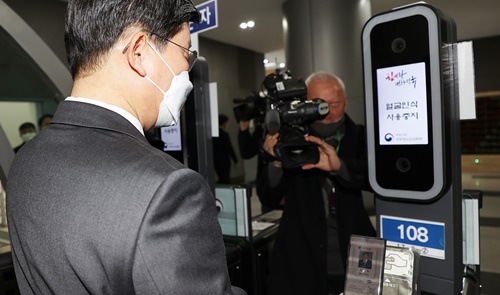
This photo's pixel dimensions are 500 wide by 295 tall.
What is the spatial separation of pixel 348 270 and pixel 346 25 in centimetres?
489

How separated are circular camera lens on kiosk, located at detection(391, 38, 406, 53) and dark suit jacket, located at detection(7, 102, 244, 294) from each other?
0.83 m

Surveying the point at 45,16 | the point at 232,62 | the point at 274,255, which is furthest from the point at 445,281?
the point at 232,62

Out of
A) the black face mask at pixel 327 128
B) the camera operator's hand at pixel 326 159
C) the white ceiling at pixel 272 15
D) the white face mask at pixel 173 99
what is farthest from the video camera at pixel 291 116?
the white ceiling at pixel 272 15

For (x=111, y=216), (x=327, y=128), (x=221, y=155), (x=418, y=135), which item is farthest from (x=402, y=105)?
(x=221, y=155)

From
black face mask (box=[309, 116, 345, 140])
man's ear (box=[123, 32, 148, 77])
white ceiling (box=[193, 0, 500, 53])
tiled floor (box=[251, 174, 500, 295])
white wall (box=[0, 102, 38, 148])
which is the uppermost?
white ceiling (box=[193, 0, 500, 53])

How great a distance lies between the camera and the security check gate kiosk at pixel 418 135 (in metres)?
1.10

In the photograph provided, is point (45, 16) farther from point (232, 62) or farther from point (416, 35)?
point (416, 35)

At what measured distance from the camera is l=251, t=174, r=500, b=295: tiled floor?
3.30m

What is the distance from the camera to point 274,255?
188 centimetres

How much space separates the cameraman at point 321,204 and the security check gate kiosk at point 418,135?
0.41 meters

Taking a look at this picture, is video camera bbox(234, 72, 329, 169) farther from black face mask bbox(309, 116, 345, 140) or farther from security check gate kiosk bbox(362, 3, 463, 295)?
security check gate kiosk bbox(362, 3, 463, 295)

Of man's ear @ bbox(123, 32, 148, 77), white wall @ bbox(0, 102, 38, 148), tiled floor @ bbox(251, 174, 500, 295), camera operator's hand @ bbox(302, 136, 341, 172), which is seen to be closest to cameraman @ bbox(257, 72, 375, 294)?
camera operator's hand @ bbox(302, 136, 341, 172)

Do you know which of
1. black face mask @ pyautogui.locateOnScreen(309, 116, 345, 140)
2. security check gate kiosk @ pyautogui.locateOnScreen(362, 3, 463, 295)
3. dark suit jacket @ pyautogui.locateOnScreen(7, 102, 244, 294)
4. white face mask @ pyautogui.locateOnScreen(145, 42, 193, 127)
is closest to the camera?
dark suit jacket @ pyautogui.locateOnScreen(7, 102, 244, 294)

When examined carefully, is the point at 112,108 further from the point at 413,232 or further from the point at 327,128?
the point at 327,128
